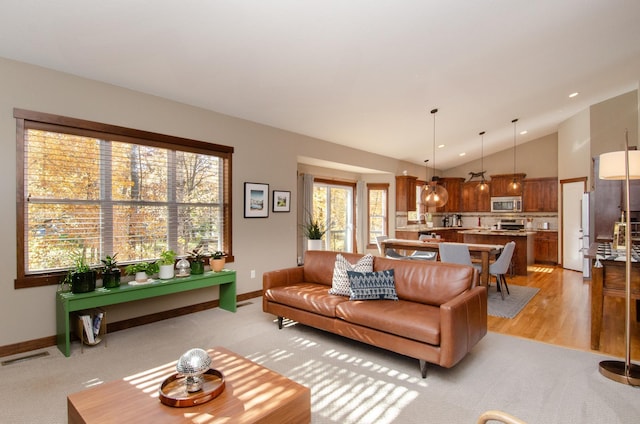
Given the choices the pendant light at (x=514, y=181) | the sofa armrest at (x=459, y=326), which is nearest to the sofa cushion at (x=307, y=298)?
the sofa armrest at (x=459, y=326)

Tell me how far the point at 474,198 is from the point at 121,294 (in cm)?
965

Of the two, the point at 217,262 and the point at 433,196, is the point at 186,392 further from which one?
the point at 433,196

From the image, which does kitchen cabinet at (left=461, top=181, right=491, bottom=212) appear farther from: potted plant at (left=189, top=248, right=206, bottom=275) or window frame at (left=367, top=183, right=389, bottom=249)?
potted plant at (left=189, top=248, right=206, bottom=275)

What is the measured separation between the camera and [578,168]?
7676 mm

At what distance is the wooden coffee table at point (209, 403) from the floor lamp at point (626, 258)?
102 inches

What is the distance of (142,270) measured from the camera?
12.5 ft

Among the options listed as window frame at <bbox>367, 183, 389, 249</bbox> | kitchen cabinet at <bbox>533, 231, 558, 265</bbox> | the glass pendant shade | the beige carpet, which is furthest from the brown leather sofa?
kitchen cabinet at <bbox>533, 231, 558, 265</bbox>

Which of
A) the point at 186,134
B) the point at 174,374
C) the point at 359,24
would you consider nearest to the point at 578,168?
the point at 359,24

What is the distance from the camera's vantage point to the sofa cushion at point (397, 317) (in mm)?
2709

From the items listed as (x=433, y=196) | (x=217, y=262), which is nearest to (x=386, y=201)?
(x=433, y=196)

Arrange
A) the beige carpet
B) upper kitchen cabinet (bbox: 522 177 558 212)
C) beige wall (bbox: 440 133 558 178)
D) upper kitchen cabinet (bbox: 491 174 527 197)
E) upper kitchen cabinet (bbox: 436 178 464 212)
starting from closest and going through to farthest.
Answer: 1. the beige carpet
2. upper kitchen cabinet (bbox: 522 177 558 212)
3. beige wall (bbox: 440 133 558 178)
4. upper kitchen cabinet (bbox: 491 174 527 197)
5. upper kitchen cabinet (bbox: 436 178 464 212)

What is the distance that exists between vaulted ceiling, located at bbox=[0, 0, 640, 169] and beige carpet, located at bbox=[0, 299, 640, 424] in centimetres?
283

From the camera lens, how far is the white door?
299 inches

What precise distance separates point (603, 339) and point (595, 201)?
3.72m
